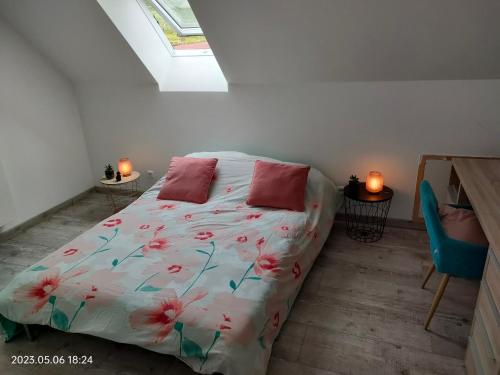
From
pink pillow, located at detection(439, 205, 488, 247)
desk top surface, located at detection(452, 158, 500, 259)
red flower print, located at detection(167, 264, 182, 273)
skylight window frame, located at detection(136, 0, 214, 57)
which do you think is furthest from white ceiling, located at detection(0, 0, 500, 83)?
red flower print, located at detection(167, 264, 182, 273)

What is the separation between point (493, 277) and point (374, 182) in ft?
4.42

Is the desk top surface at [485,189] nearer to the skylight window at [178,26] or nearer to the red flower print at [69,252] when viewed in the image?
the red flower print at [69,252]

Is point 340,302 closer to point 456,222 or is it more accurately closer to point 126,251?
point 456,222

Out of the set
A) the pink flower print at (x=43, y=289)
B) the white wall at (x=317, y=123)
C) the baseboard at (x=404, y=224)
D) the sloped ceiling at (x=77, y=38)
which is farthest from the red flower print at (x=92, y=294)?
the baseboard at (x=404, y=224)

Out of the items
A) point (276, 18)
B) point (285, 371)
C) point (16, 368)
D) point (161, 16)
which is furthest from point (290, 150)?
point (16, 368)

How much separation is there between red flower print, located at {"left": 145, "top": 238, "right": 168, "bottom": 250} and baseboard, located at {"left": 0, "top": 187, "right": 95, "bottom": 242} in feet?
5.57

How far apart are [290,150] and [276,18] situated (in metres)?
1.15

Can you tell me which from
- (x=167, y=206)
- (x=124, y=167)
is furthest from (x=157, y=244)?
(x=124, y=167)

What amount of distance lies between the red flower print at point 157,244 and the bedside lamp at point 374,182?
1.62 m

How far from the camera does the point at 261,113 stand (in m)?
3.06

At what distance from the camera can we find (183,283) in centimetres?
179

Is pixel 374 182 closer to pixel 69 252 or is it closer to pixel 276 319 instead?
pixel 276 319

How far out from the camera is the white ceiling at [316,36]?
2059 millimetres

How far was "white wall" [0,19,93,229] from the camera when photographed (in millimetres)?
2967
